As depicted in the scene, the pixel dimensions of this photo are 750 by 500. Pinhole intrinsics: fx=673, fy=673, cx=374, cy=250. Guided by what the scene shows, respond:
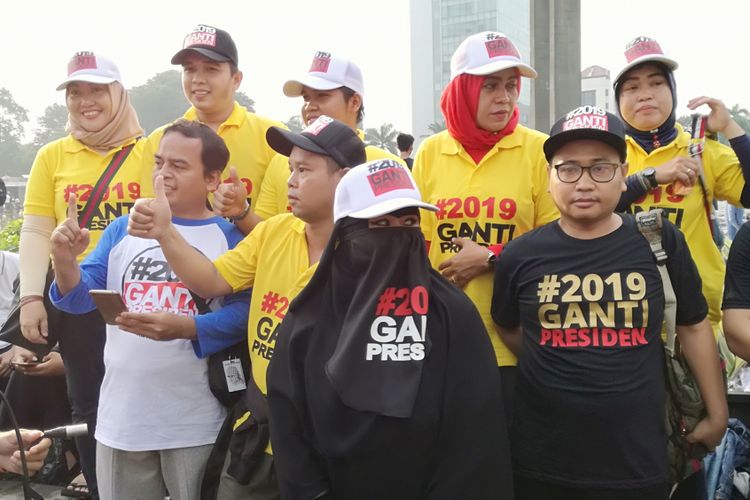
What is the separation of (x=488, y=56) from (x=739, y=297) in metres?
1.36

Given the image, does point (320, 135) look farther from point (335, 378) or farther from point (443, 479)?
point (443, 479)

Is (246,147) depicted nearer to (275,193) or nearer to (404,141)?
(275,193)

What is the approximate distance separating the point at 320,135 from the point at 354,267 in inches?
24.2

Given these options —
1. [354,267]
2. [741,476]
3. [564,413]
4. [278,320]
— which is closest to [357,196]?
[354,267]

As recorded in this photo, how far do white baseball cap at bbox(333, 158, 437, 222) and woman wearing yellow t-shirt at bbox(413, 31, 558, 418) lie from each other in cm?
58

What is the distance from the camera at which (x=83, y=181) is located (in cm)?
336

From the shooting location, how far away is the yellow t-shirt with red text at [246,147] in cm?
336

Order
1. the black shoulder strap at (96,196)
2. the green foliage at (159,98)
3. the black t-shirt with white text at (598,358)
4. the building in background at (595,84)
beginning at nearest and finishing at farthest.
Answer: the black t-shirt with white text at (598,358) → the black shoulder strap at (96,196) → the building in background at (595,84) → the green foliage at (159,98)

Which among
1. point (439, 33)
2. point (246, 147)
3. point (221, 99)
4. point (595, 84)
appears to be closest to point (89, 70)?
point (221, 99)

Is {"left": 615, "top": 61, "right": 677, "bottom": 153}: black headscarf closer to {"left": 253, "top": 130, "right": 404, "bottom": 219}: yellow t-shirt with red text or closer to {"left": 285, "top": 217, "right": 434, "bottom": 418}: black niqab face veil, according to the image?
{"left": 285, "top": 217, "right": 434, "bottom": 418}: black niqab face veil

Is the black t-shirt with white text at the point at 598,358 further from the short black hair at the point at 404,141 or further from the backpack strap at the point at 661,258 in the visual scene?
the short black hair at the point at 404,141

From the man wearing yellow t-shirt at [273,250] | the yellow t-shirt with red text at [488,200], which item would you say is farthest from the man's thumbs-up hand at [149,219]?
the yellow t-shirt with red text at [488,200]

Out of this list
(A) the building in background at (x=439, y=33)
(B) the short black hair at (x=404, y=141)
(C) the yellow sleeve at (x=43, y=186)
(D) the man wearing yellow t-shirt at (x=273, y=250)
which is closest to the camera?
(D) the man wearing yellow t-shirt at (x=273, y=250)

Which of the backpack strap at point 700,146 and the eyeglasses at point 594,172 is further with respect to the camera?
the backpack strap at point 700,146
